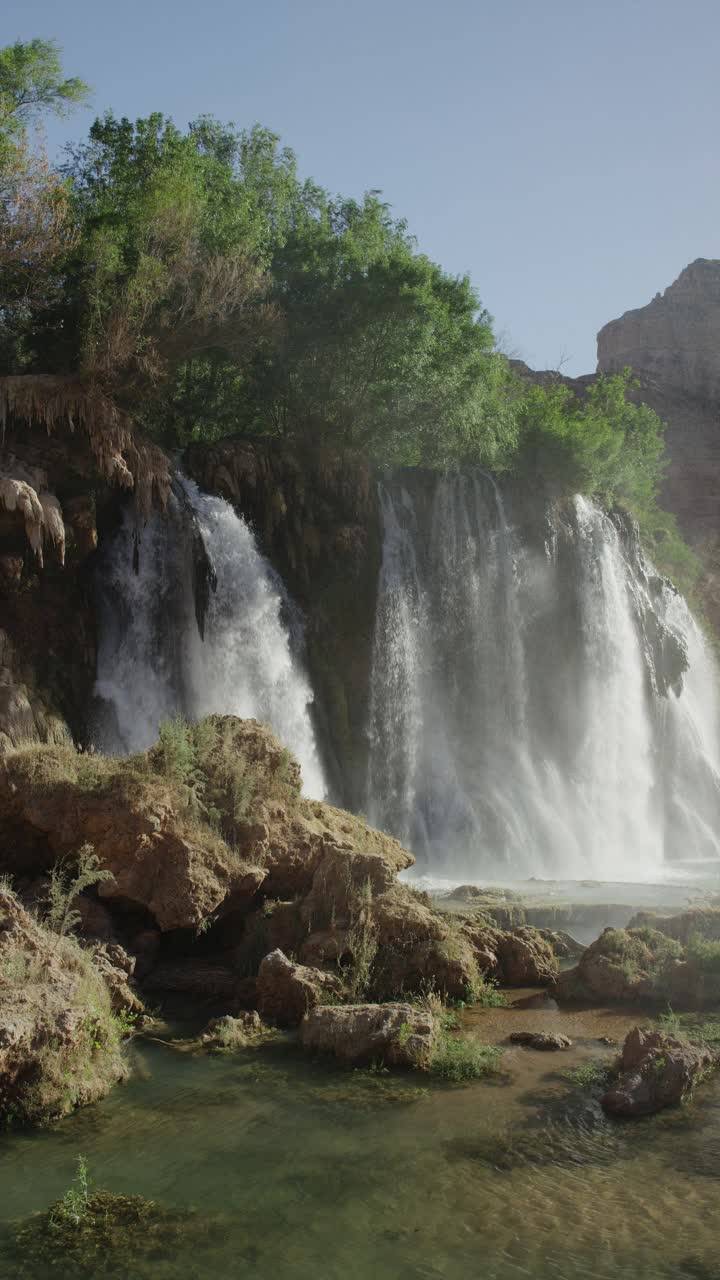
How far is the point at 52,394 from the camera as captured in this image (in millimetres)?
19438

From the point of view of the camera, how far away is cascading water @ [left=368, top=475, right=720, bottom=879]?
2406 centimetres

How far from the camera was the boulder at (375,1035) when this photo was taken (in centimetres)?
766

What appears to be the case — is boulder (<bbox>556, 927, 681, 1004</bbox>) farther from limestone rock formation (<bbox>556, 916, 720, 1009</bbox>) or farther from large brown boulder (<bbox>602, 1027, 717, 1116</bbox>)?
large brown boulder (<bbox>602, 1027, 717, 1116</bbox>)

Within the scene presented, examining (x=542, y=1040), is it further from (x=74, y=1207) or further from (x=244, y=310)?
(x=244, y=310)

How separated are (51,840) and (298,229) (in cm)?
2507

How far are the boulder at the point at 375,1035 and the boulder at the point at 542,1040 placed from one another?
0.93 meters

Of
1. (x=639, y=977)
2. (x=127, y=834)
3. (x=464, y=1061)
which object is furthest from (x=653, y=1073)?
(x=127, y=834)

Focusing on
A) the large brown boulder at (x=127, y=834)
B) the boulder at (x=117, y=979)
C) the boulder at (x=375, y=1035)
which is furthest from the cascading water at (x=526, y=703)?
the boulder at (x=375, y=1035)

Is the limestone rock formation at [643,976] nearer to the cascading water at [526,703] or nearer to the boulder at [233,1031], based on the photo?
the boulder at [233,1031]

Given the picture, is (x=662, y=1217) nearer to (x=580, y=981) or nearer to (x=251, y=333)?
(x=580, y=981)

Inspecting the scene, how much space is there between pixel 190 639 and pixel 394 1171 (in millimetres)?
15122

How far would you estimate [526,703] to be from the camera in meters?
27.3

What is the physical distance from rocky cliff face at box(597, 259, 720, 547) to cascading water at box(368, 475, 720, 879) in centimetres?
1925

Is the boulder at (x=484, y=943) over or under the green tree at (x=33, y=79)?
under
